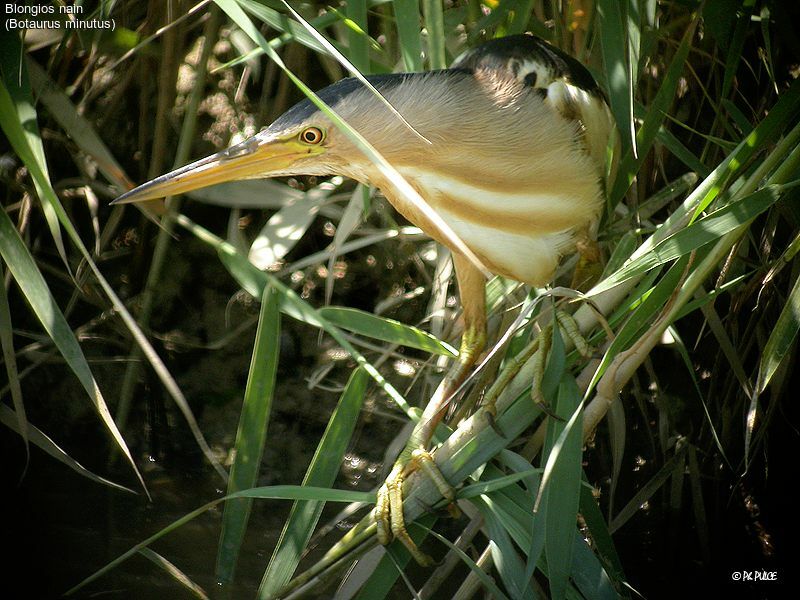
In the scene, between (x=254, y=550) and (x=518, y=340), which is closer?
(x=518, y=340)

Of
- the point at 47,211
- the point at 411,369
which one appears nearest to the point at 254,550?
the point at 411,369

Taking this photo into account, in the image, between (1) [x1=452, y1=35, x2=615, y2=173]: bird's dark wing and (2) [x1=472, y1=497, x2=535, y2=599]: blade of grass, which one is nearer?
(2) [x1=472, y1=497, x2=535, y2=599]: blade of grass

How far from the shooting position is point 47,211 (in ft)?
2.99

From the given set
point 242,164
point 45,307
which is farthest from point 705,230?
point 45,307

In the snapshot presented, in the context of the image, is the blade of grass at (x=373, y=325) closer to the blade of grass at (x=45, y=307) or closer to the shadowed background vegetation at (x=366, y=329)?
the shadowed background vegetation at (x=366, y=329)

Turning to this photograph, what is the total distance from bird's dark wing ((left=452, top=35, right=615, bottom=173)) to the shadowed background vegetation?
5cm

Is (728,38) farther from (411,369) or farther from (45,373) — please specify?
(45,373)

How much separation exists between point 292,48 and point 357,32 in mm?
587

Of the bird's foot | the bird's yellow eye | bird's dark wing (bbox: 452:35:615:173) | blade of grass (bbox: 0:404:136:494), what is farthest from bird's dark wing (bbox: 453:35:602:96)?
blade of grass (bbox: 0:404:136:494)

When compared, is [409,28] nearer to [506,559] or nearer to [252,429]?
[252,429]

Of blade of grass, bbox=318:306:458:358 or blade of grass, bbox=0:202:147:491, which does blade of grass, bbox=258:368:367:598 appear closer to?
blade of grass, bbox=318:306:458:358

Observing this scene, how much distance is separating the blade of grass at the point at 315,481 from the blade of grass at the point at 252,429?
0.17 ft

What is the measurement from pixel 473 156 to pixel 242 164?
308 millimetres

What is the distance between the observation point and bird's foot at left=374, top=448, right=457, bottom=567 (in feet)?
3.21
